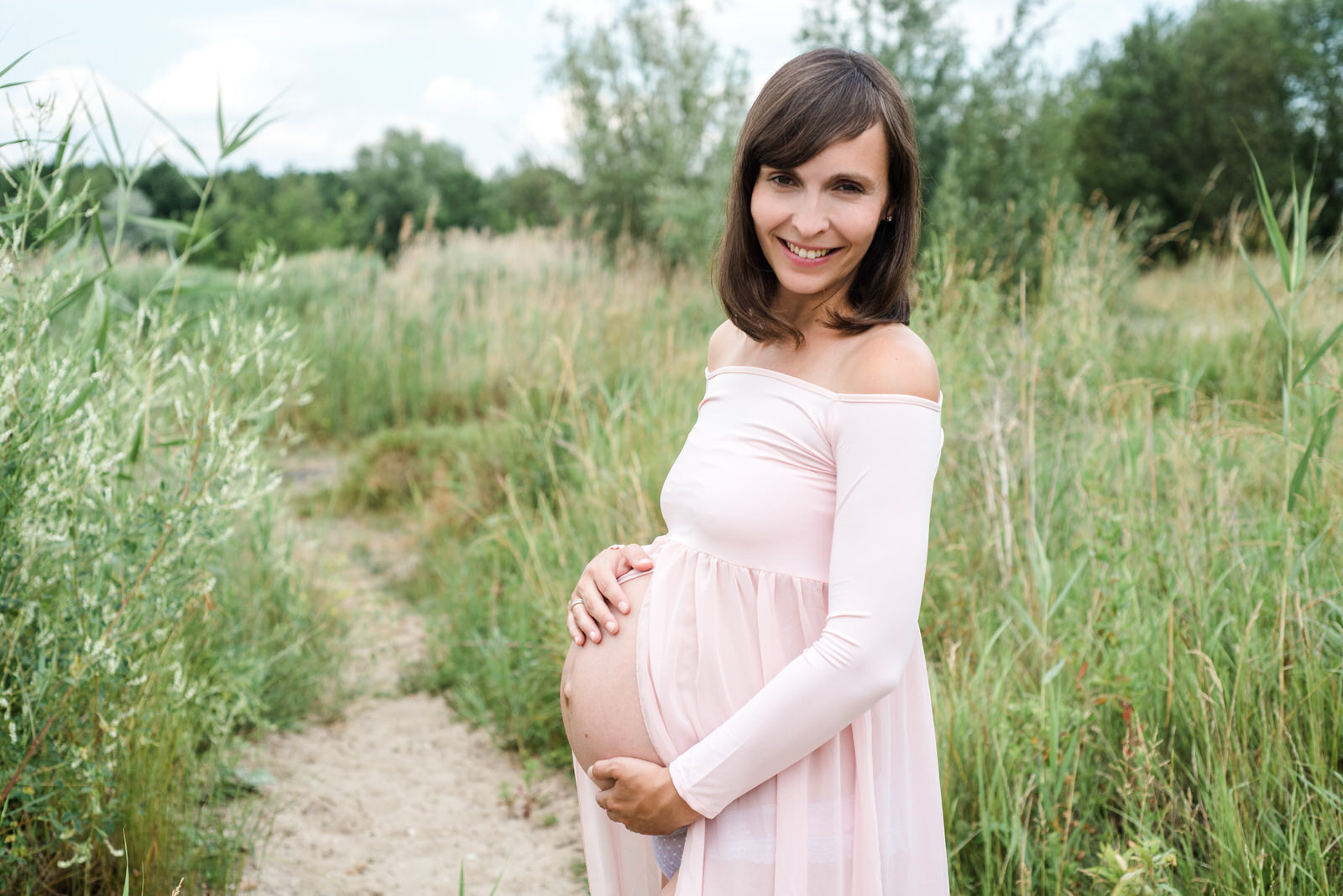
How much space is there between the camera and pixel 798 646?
1.36 metres

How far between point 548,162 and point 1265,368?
9.61m

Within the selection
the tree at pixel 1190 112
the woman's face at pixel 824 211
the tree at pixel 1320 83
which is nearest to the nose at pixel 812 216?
the woman's face at pixel 824 211

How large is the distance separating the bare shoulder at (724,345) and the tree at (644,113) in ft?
29.7

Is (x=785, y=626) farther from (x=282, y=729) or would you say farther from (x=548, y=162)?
(x=548, y=162)

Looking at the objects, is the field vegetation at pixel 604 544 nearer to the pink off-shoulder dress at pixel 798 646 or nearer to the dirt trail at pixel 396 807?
the dirt trail at pixel 396 807

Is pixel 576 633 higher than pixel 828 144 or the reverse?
the reverse

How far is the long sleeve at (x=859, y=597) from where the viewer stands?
3.92 ft

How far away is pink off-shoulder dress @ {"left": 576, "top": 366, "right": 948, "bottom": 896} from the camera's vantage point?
121 centimetres

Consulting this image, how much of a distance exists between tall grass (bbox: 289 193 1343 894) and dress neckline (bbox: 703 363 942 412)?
938 mm

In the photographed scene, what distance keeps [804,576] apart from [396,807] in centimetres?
232

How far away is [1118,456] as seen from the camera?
3.05 m

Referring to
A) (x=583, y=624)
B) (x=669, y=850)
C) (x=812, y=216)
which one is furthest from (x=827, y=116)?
(x=669, y=850)

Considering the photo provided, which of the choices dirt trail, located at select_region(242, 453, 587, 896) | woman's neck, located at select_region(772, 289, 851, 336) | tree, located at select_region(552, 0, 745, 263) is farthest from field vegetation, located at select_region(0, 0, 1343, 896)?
tree, located at select_region(552, 0, 745, 263)

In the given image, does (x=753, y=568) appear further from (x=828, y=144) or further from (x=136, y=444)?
(x=136, y=444)
